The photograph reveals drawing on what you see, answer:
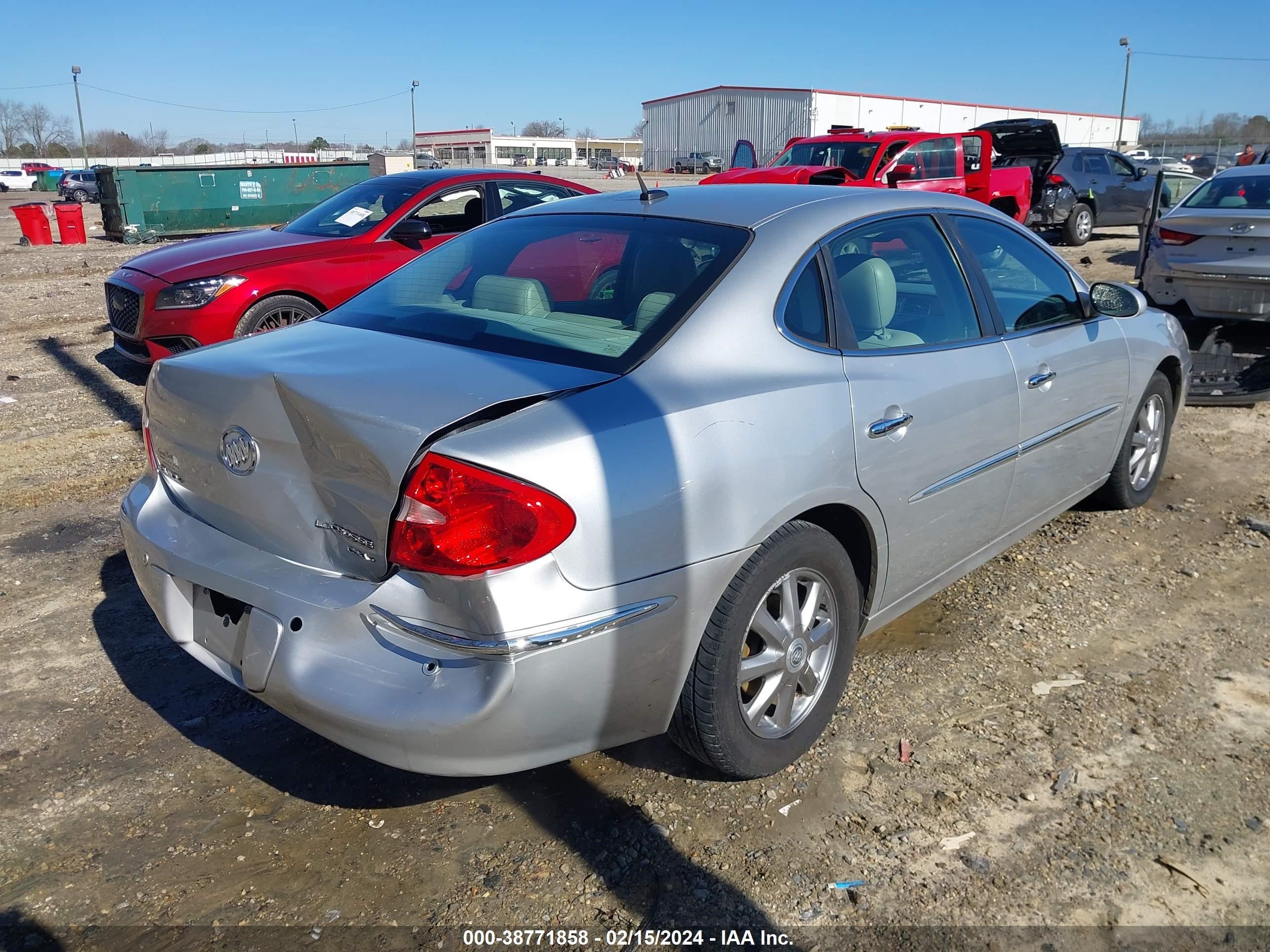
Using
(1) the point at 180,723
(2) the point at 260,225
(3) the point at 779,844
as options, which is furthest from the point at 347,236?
(2) the point at 260,225

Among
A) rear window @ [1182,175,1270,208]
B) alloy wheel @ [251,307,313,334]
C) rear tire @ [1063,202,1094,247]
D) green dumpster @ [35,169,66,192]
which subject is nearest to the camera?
alloy wheel @ [251,307,313,334]

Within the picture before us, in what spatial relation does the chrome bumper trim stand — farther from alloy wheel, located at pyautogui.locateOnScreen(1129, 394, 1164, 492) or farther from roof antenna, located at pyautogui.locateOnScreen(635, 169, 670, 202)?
alloy wheel, located at pyautogui.locateOnScreen(1129, 394, 1164, 492)

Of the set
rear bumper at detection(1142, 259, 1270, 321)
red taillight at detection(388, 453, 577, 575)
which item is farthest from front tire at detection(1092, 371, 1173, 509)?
red taillight at detection(388, 453, 577, 575)

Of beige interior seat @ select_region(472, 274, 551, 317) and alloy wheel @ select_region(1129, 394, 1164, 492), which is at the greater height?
beige interior seat @ select_region(472, 274, 551, 317)

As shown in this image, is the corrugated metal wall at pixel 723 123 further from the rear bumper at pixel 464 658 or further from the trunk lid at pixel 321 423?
the rear bumper at pixel 464 658

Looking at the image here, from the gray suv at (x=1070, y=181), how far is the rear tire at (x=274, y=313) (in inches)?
484

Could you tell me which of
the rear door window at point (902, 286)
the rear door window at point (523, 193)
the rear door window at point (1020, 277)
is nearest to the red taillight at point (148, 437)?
the rear door window at point (902, 286)

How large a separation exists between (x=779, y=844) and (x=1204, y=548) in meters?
3.04

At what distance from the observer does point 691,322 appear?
2639mm

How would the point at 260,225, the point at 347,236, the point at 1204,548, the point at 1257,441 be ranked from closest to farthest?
the point at 1204,548 → the point at 1257,441 → the point at 347,236 → the point at 260,225

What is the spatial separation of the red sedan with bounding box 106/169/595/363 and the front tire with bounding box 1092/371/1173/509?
3.85m

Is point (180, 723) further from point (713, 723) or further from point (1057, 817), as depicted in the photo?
point (1057, 817)

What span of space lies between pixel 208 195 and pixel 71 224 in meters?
2.69

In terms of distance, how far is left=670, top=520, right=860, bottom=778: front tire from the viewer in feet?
8.24
